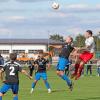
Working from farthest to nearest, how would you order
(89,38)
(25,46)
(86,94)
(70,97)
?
1. (25,46)
2. (86,94)
3. (70,97)
4. (89,38)

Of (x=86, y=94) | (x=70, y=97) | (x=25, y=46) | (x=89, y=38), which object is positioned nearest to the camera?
(x=89, y=38)

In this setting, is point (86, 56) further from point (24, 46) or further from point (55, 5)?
point (24, 46)

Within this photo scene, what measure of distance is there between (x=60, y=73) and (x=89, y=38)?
11.3 feet

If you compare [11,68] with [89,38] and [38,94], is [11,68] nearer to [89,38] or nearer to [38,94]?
[89,38]

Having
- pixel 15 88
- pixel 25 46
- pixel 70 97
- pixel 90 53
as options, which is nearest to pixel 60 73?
pixel 70 97

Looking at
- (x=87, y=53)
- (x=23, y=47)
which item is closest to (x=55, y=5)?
(x=87, y=53)

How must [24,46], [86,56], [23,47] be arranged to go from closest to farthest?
[86,56]
[23,47]
[24,46]

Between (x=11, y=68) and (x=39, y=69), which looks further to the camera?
(x=39, y=69)

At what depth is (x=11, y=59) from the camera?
1722cm

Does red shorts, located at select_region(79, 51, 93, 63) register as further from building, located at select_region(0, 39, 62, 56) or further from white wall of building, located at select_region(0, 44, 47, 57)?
white wall of building, located at select_region(0, 44, 47, 57)

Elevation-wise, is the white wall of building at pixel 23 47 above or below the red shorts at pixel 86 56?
above

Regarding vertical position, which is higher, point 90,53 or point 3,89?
point 90,53

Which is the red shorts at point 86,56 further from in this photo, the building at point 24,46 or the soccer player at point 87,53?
the building at point 24,46

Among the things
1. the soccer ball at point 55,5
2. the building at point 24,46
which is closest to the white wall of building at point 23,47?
the building at point 24,46
